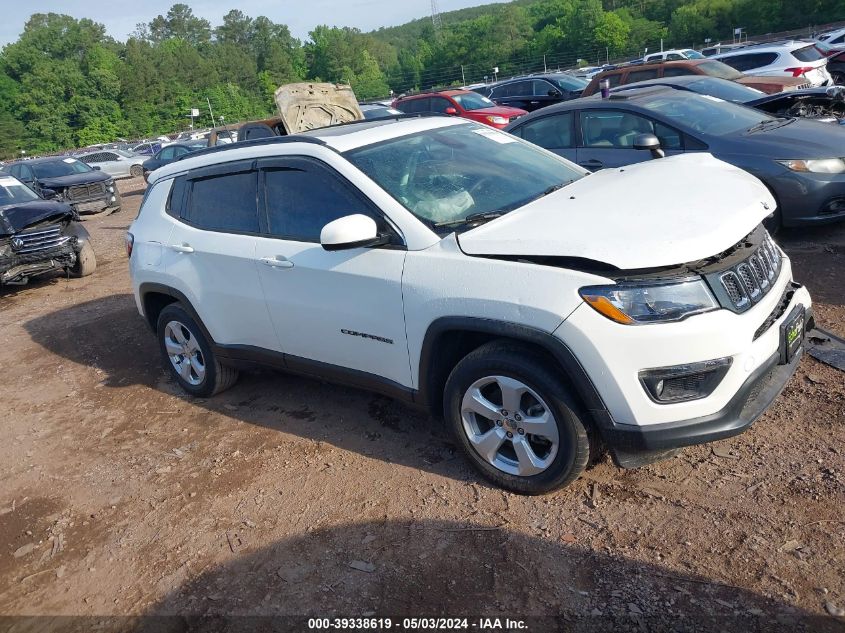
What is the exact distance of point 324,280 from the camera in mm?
3705

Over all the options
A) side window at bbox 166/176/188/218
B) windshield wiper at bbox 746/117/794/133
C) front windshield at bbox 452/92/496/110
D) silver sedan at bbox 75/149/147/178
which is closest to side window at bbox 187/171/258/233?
side window at bbox 166/176/188/218

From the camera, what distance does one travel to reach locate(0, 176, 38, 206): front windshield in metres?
9.91

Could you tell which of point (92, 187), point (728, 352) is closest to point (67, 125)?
point (92, 187)

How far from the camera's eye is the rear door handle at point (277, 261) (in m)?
3.87

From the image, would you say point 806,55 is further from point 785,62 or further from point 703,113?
point 703,113

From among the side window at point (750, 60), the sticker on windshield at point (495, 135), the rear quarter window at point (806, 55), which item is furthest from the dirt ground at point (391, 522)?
the side window at point (750, 60)

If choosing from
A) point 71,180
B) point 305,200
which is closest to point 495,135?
point 305,200

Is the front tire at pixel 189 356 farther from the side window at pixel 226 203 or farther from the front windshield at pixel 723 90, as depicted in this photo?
the front windshield at pixel 723 90

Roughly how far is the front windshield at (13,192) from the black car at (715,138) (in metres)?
7.36

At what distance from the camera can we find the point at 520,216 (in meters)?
3.36

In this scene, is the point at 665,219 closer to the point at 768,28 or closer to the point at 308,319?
the point at 308,319

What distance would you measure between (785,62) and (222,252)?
14.5m

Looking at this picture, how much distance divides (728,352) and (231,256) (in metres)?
2.91

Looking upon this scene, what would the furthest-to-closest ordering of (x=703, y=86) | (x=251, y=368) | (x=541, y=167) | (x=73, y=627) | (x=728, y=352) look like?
(x=703, y=86) < (x=251, y=368) < (x=541, y=167) < (x=73, y=627) < (x=728, y=352)
